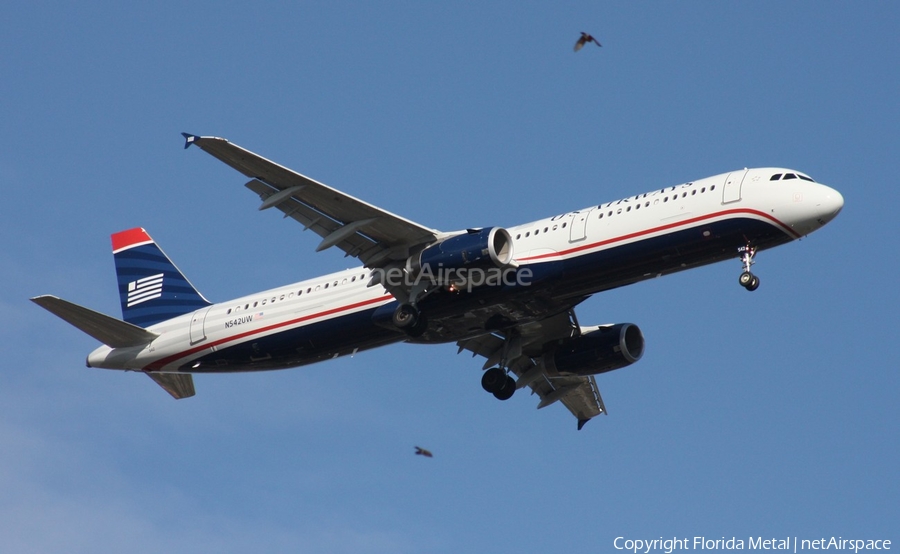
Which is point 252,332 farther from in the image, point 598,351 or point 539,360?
point 598,351

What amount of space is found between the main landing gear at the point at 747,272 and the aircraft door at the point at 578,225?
4.50 meters

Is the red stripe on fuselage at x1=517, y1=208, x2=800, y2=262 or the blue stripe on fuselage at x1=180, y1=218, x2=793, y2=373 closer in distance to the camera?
the red stripe on fuselage at x1=517, y1=208, x2=800, y2=262

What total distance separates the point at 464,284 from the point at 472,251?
4.40 feet

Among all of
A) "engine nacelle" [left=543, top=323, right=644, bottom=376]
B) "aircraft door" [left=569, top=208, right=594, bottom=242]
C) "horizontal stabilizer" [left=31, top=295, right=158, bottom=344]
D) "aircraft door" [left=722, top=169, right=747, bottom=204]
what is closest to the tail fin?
"horizontal stabilizer" [left=31, top=295, right=158, bottom=344]

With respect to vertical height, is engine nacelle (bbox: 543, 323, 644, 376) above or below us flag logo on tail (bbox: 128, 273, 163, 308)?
below

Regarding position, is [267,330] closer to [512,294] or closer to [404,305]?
[404,305]

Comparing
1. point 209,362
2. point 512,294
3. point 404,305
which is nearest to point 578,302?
point 512,294

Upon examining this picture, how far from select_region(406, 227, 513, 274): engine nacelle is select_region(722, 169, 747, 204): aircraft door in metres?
6.35

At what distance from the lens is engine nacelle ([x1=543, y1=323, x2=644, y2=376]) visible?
4306cm

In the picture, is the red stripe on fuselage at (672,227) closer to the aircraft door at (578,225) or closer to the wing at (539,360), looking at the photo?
the aircraft door at (578,225)

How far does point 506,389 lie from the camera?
144 ft

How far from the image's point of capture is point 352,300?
134 ft

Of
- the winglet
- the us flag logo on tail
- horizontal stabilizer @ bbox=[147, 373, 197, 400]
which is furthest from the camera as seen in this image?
the us flag logo on tail

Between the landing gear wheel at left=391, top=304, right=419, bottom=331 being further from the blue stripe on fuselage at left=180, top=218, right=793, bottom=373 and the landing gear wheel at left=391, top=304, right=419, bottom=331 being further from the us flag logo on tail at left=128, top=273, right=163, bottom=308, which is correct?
the us flag logo on tail at left=128, top=273, right=163, bottom=308
